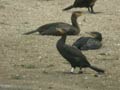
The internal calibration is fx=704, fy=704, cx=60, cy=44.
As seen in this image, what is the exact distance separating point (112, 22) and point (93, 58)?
19.4ft

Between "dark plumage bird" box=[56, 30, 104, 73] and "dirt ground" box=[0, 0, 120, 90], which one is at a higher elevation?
"dark plumage bird" box=[56, 30, 104, 73]

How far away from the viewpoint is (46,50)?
1641 centimetres

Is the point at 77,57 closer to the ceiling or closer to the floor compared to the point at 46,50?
closer to the ceiling


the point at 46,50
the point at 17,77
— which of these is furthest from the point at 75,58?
the point at 46,50

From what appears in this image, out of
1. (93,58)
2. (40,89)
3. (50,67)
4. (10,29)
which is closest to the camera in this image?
(40,89)

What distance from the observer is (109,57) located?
51.6 feet

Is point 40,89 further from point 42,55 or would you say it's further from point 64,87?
point 42,55

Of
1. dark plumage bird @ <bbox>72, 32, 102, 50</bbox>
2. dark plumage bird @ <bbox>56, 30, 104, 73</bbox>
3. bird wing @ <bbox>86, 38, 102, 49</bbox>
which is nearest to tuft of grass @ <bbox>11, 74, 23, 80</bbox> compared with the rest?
dark plumage bird @ <bbox>56, 30, 104, 73</bbox>

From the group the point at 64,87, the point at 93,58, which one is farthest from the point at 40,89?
the point at 93,58

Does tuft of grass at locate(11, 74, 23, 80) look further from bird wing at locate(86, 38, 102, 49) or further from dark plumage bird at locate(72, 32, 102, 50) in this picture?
bird wing at locate(86, 38, 102, 49)

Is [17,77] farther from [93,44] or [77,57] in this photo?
[93,44]

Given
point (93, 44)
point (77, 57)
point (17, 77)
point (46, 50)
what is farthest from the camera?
point (93, 44)

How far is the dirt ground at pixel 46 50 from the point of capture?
498 inches

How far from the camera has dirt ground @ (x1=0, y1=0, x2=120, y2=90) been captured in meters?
12.6
